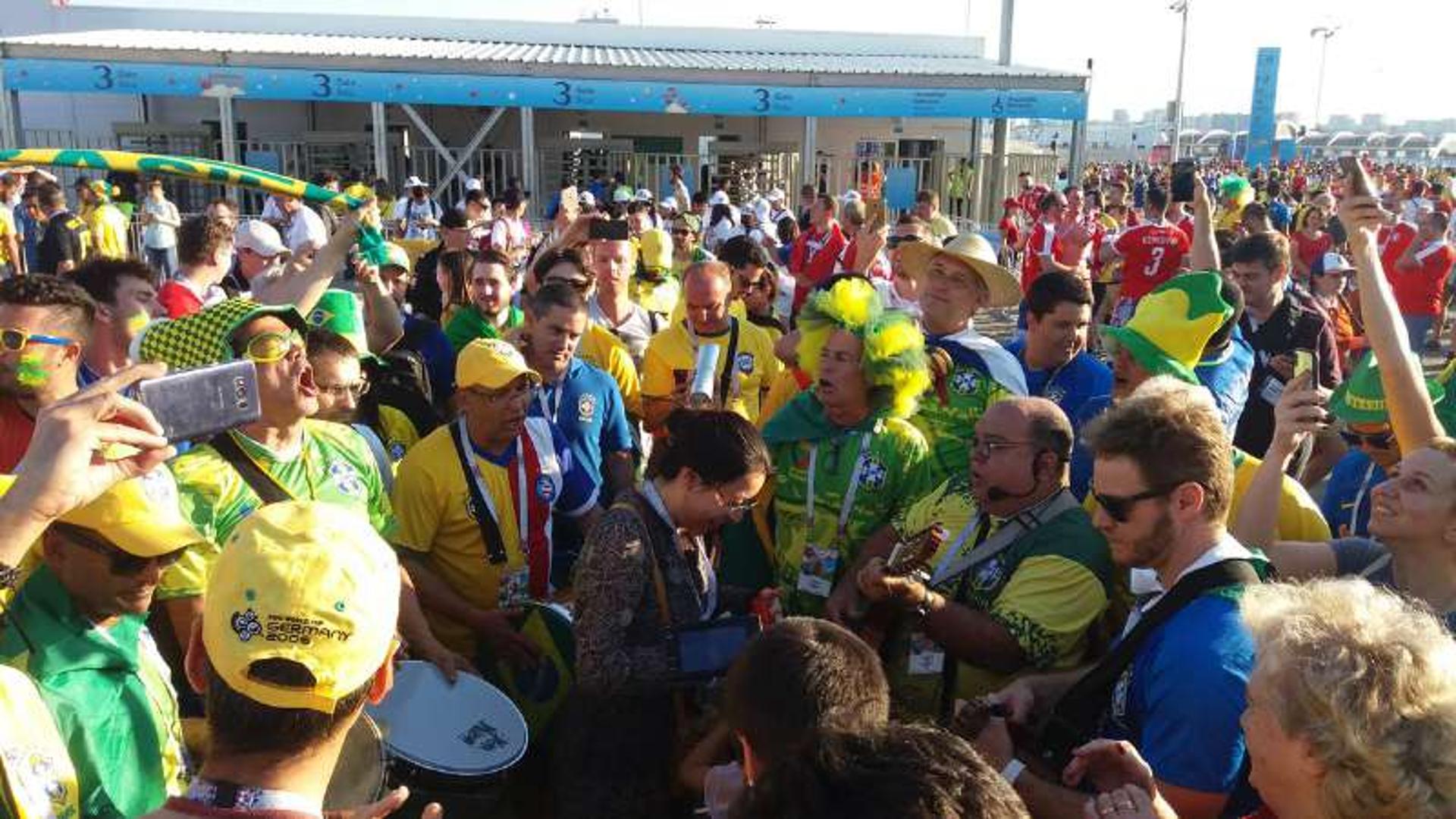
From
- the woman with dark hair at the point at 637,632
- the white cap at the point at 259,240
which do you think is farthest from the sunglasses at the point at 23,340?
the white cap at the point at 259,240

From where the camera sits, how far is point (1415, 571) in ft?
9.71

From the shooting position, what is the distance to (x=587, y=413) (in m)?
4.68

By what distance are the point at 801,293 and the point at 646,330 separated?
428 centimetres

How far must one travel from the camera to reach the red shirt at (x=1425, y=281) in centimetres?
1094

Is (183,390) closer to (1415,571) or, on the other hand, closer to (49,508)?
(49,508)

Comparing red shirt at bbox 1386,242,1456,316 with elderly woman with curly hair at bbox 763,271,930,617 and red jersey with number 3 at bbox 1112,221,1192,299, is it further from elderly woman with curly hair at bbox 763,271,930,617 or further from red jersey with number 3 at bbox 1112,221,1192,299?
elderly woman with curly hair at bbox 763,271,930,617

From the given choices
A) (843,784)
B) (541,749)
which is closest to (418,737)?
(541,749)

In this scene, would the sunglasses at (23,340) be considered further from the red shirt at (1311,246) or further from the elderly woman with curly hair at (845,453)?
the red shirt at (1311,246)

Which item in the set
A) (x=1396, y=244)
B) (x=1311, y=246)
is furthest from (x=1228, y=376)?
(x=1311, y=246)

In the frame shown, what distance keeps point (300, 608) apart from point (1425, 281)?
12330 millimetres

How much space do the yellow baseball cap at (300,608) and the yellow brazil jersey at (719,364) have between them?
3840 mm

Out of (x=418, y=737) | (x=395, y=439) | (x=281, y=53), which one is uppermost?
(x=281, y=53)

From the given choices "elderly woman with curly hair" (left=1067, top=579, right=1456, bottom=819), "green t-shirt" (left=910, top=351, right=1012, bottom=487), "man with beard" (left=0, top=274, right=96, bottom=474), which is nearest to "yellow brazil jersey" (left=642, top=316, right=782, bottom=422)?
"green t-shirt" (left=910, top=351, right=1012, bottom=487)

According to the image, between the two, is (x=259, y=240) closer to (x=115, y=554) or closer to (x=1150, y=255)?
(x=115, y=554)
